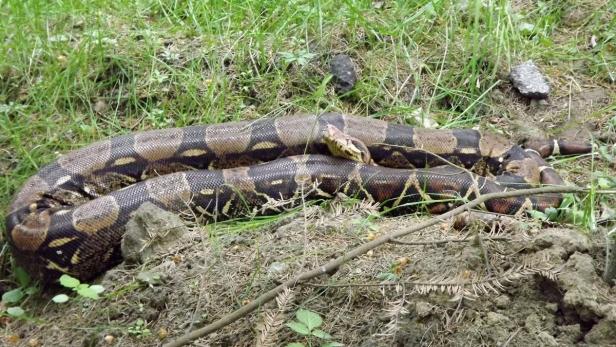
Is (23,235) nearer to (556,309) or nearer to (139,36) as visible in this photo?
(139,36)

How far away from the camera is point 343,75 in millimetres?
6258

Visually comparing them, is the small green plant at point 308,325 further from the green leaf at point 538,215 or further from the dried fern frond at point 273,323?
the green leaf at point 538,215

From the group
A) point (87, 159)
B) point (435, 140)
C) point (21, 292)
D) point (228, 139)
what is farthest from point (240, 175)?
point (21, 292)

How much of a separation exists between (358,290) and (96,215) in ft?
7.83

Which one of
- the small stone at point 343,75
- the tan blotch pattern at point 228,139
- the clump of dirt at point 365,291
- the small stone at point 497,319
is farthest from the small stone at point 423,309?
the small stone at point 343,75

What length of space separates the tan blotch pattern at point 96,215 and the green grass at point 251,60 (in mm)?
1065

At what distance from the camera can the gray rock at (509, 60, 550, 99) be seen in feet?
20.5

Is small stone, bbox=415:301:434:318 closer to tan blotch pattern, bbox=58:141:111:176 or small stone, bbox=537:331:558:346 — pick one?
small stone, bbox=537:331:558:346

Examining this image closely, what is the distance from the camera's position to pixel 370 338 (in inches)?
125

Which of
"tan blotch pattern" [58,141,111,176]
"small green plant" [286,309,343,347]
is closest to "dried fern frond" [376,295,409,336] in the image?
"small green plant" [286,309,343,347]

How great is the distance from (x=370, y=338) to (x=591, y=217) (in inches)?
67.2

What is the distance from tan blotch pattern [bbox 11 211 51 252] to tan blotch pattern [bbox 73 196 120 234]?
0.23 meters

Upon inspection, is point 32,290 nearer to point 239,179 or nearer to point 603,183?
point 239,179

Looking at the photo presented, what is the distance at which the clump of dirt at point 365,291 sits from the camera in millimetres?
3008
